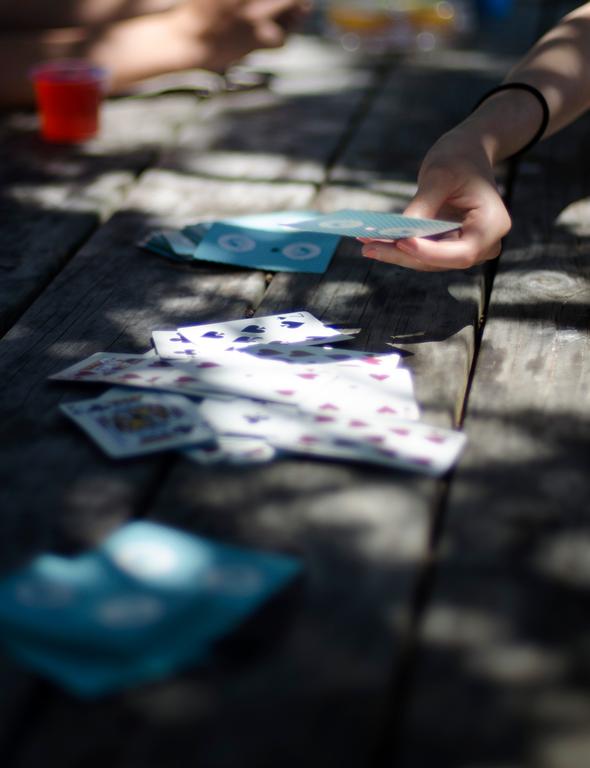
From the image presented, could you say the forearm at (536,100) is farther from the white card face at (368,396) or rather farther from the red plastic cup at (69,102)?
the red plastic cup at (69,102)

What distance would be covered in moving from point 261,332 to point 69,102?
1.42 meters

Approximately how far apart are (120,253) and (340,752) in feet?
4.66

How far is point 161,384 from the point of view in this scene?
4.97ft

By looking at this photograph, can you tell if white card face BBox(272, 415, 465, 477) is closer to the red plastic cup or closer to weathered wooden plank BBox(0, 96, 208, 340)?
weathered wooden plank BBox(0, 96, 208, 340)

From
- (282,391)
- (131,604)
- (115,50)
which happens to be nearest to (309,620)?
(131,604)

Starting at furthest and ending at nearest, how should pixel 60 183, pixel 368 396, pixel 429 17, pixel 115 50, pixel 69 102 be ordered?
pixel 429 17 → pixel 115 50 → pixel 69 102 → pixel 60 183 → pixel 368 396

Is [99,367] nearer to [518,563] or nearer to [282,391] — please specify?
[282,391]

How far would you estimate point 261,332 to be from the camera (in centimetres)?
173

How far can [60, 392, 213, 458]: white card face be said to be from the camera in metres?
1.37

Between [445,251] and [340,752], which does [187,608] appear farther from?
[445,251]

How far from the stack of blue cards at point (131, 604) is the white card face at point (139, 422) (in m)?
0.18

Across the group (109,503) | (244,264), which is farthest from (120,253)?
(109,503)

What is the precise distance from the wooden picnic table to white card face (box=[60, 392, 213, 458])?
2cm

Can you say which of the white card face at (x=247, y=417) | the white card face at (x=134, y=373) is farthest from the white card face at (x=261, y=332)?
the white card face at (x=247, y=417)
